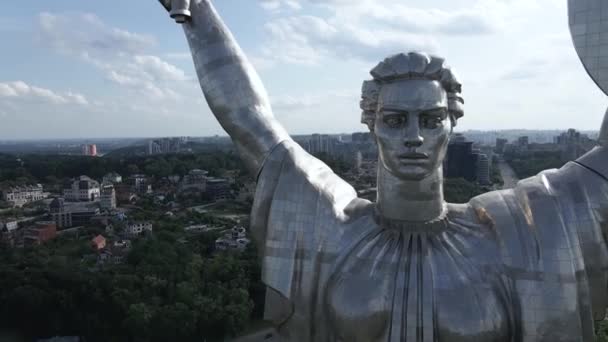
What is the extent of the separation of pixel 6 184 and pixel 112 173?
14.2m

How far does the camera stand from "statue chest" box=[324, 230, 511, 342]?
13.8 feet

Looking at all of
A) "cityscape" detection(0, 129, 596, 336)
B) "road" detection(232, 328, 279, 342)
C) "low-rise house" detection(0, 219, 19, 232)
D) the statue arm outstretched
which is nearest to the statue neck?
the statue arm outstretched

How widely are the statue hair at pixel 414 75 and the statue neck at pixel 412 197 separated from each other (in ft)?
1.83

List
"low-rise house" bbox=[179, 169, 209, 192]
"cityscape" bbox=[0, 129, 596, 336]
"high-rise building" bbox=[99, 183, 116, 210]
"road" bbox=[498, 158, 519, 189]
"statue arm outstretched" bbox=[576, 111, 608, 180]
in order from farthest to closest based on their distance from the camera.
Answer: "road" bbox=[498, 158, 519, 189]
"low-rise house" bbox=[179, 169, 209, 192]
"high-rise building" bbox=[99, 183, 116, 210]
"cityscape" bbox=[0, 129, 596, 336]
"statue arm outstretched" bbox=[576, 111, 608, 180]

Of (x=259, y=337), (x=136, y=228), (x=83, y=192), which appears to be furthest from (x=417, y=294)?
(x=83, y=192)

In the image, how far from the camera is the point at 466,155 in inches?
2226

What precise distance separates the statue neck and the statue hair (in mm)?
558

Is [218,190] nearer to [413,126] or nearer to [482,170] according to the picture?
A: [482,170]

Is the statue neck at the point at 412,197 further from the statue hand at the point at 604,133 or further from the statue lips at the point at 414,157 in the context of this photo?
the statue hand at the point at 604,133

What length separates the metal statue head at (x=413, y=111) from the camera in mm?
4426

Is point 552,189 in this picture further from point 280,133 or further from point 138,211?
point 138,211

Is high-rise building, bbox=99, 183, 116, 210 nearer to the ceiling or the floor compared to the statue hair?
nearer to the floor

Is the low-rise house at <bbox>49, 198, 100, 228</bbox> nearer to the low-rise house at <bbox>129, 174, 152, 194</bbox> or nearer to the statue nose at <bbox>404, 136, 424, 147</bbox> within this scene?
the low-rise house at <bbox>129, 174, 152, 194</bbox>

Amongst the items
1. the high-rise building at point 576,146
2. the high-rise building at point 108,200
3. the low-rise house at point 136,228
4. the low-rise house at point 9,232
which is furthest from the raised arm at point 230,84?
the high-rise building at point 108,200
